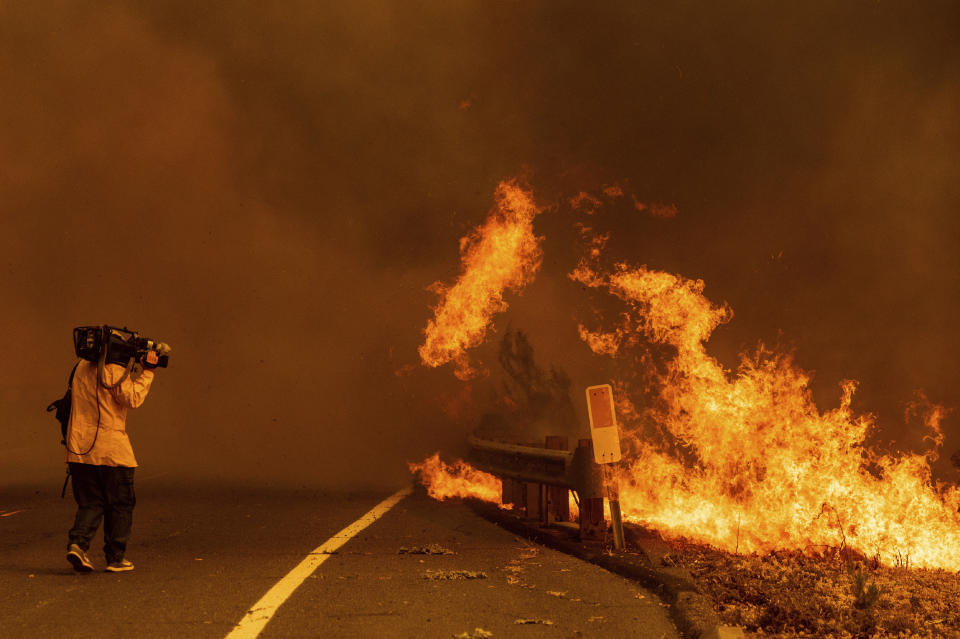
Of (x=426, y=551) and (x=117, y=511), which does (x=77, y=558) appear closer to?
(x=117, y=511)

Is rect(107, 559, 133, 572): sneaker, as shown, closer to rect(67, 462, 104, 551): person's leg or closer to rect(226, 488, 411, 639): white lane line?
rect(67, 462, 104, 551): person's leg

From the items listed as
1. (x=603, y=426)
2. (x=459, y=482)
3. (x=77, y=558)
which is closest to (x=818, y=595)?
(x=603, y=426)

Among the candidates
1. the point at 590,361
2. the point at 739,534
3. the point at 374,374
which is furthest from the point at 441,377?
the point at 739,534

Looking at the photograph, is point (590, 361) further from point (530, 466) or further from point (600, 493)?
point (600, 493)

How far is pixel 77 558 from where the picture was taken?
21.8ft

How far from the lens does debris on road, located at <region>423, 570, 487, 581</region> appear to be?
6.57 metres

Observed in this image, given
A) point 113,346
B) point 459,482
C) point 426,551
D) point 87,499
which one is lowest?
point 426,551

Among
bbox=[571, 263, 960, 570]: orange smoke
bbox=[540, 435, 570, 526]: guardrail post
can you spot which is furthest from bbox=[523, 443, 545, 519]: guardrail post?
bbox=[571, 263, 960, 570]: orange smoke

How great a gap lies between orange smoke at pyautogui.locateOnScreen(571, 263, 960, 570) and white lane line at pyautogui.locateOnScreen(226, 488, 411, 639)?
331 cm

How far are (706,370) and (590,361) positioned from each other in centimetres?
1032

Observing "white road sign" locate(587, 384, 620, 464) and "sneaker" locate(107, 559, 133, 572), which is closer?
"sneaker" locate(107, 559, 133, 572)

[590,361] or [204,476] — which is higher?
[590,361]

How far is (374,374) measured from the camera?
28.6 meters

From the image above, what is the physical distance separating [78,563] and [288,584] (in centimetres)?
180
